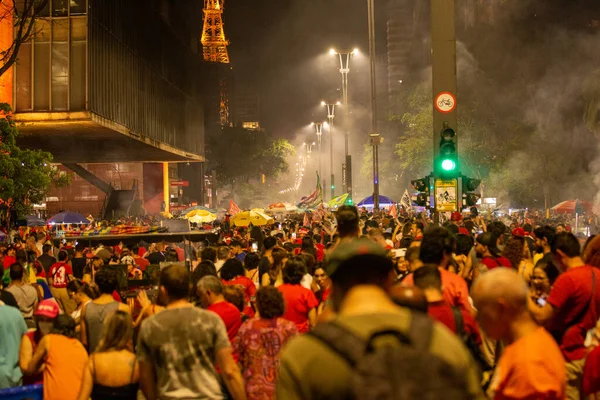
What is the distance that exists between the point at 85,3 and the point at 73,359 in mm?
31245

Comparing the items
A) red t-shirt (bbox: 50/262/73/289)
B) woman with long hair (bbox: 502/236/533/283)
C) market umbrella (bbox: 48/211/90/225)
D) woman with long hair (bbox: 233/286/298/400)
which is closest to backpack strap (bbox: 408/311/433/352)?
woman with long hair (bbox: 233/286/298/400)

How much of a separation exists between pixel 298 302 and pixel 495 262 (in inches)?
107

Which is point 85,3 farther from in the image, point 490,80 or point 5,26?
point 490,80

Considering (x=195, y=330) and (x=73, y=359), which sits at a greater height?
(x=195, y=330)

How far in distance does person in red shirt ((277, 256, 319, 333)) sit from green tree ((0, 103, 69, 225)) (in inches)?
731

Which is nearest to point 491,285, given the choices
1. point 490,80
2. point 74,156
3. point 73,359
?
point 73,359

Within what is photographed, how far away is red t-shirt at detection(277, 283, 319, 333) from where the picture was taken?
6.21 meters

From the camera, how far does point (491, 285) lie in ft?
10.7

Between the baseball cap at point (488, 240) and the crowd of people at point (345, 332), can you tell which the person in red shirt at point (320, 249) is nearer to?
the baseball cap at point (488, 240)

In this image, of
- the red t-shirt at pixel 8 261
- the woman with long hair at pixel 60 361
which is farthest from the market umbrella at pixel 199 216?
the woman with long hair at pixel 60 361

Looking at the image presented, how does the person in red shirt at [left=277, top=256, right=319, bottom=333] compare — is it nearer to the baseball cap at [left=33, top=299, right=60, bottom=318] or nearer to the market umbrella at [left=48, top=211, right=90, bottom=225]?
the baseball cap at [left=33, top=299, right=60, bottom=318]

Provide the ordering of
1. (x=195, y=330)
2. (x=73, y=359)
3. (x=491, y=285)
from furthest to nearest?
(x=73, y=359) → (x=195, y=330) → (x=491, y=285)

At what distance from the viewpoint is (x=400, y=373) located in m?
2.02

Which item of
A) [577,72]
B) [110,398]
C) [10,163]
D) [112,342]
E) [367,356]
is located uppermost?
[577,72]
